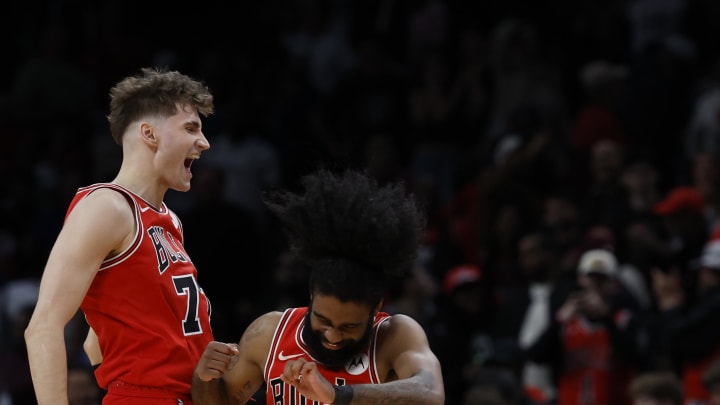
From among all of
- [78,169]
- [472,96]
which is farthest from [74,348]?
[472,96]

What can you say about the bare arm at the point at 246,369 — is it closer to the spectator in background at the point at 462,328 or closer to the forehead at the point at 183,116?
the forehead at the point at 183,116

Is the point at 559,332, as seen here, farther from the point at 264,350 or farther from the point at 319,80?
the point at 319,80

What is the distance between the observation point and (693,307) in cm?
862

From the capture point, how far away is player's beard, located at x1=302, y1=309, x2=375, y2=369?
5.05 meters

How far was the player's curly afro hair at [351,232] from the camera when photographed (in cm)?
495

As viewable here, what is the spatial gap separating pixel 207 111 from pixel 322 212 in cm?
77

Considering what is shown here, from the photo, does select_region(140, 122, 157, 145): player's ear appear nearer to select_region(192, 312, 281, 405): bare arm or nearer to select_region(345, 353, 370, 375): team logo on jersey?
select_region(192, 312, 281, 405): bare arm

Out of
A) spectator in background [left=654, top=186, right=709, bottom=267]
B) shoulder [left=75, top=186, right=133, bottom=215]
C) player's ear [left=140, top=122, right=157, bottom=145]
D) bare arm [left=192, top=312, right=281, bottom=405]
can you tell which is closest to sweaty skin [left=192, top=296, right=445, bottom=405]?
bare arm [left=192, top=312, right=281, bottom=405]

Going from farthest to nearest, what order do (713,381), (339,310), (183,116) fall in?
(713,381) → (183,116) → (339,310)

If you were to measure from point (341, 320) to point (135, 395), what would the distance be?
0.88 m

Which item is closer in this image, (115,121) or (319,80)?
(115,121)

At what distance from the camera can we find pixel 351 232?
4969 mm

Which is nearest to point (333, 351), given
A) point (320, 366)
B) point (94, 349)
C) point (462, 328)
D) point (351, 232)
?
point (320, 366)

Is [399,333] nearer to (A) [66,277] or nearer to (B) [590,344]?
(A) [66,277]
